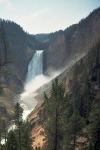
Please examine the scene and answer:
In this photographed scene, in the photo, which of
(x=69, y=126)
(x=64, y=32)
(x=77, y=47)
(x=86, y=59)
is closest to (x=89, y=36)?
(x=77, y=47)

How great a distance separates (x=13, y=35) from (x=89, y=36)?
131ft

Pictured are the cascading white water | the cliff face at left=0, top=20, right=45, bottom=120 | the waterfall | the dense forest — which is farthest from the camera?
the waterfall

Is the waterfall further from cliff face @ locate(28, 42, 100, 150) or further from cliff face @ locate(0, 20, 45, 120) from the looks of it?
cliff face @ locate(28, 42, 100, 150)

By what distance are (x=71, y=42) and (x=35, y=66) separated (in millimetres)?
19874

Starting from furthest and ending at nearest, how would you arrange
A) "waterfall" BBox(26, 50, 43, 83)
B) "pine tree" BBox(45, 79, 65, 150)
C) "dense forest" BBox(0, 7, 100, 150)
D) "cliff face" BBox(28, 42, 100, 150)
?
"waterfall" BBox(26, 50, 43, 83) < "cliff face" BBox(28, 42, 100, 150) < "pine tree" BBox(45, 79, 65, 150) < "dense forest" BBox(0, 7, 100, 150)

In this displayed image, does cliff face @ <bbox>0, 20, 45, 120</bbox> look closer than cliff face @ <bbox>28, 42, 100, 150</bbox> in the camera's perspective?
No

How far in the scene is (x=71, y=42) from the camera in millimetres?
142875

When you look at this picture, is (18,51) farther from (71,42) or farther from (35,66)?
(71,42)

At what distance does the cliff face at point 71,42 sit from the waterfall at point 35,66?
2.80m

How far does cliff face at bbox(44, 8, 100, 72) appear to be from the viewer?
132625 millimetres

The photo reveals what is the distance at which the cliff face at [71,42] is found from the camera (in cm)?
13262

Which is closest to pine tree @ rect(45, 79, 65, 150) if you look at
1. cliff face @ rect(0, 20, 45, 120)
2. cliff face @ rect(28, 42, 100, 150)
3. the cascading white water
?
cliff face @ rect(28, 42, 100, 150)

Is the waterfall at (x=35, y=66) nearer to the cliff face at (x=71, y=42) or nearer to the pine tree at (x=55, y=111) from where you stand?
the cliff face at (x=71, y=42)

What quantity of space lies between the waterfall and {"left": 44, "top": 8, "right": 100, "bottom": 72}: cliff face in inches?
110
